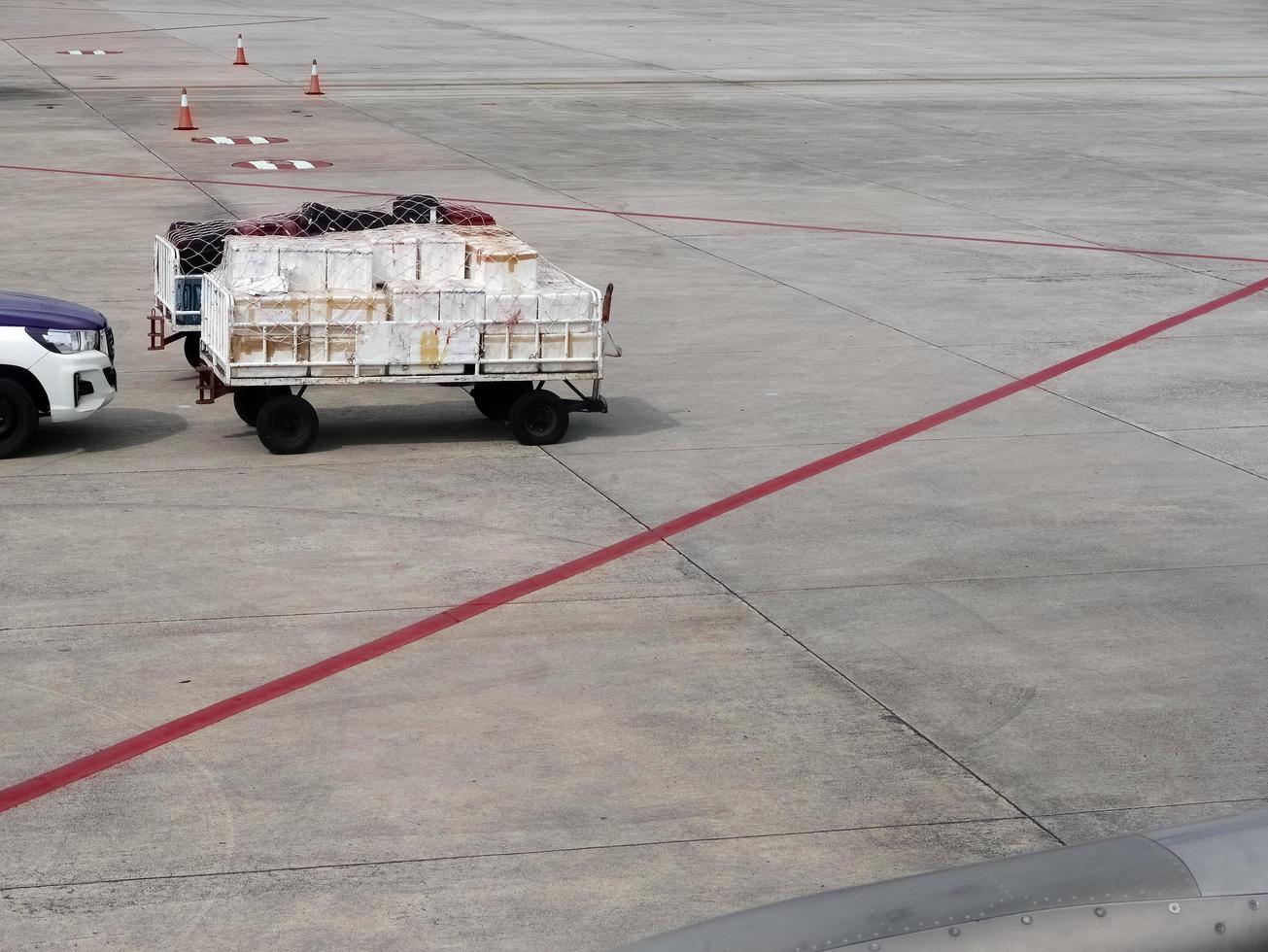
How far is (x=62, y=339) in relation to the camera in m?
15.1

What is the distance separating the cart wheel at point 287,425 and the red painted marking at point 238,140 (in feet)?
63.4

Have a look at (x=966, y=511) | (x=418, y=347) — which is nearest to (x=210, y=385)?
(x=418, y=347)

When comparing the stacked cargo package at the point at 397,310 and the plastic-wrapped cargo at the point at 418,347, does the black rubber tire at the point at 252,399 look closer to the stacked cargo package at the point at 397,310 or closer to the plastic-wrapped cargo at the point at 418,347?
the stacked cargo package at the point at 397,310

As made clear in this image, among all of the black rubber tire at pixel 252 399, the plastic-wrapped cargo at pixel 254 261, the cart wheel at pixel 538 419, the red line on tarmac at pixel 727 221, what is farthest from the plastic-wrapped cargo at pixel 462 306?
the red line on tarmac at pixel 727 221

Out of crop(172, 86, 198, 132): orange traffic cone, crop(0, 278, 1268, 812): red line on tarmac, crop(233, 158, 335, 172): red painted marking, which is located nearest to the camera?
crop(0, 278, 1268, 812): red line on tarmac

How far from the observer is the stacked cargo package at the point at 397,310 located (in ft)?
48.5

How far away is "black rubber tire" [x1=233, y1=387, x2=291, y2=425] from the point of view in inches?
605

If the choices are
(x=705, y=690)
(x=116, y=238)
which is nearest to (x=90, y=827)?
(x=705, y=690)

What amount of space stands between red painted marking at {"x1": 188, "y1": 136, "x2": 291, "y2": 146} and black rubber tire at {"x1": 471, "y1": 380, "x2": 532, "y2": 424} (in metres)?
18.5

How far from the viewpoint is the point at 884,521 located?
13.9 meters

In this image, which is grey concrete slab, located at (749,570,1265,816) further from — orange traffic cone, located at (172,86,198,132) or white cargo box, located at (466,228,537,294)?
orange traffic cone, located at (172,86,198,132)

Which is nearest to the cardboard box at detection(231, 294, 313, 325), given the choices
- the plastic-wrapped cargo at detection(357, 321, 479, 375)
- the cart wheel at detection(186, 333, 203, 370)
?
the plastic-wrapped cargo at detection(357, 321, 479, 375)

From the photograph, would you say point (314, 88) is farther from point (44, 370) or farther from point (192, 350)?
point (44, 370)

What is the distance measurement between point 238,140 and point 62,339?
64.2ft
